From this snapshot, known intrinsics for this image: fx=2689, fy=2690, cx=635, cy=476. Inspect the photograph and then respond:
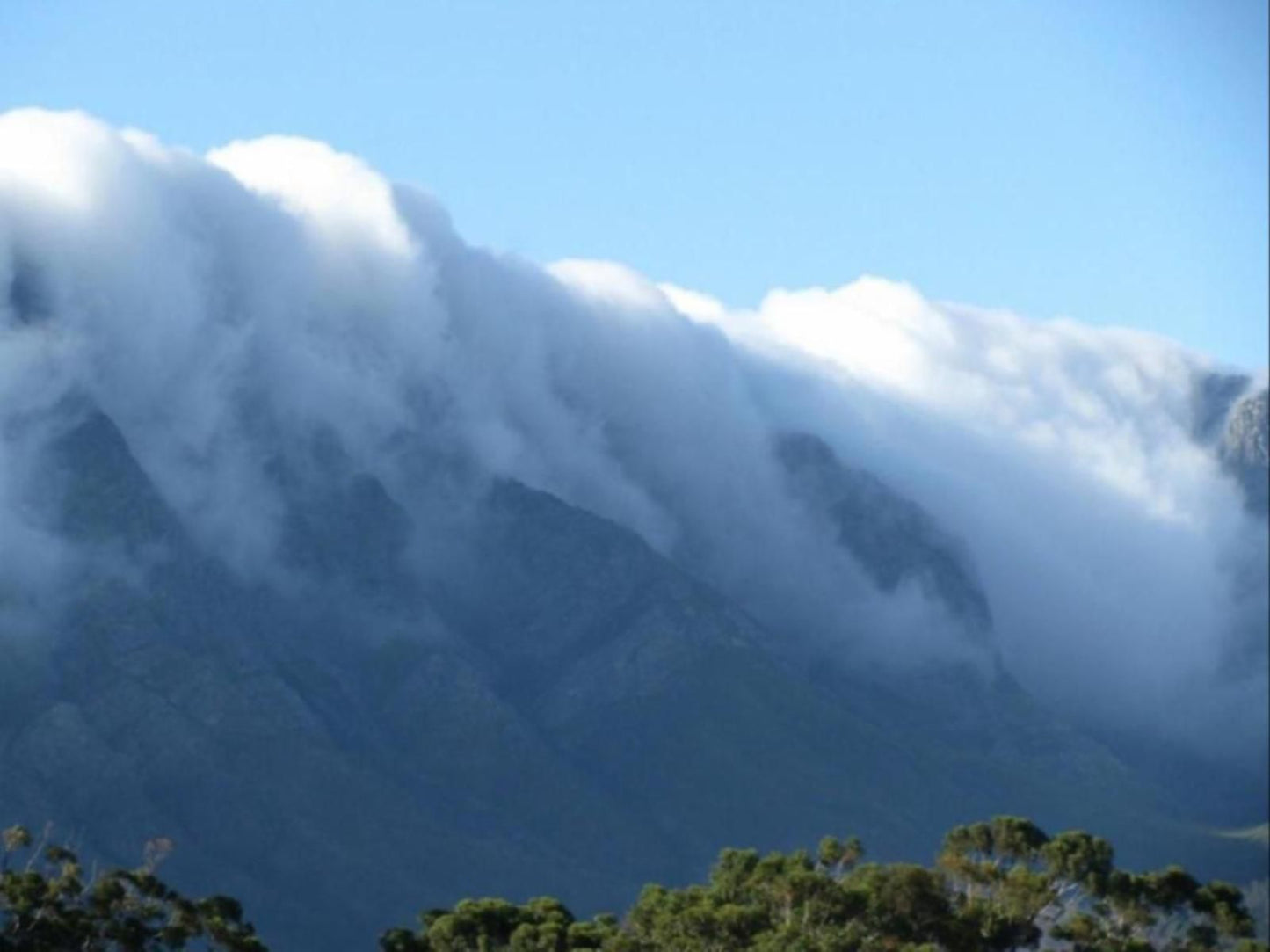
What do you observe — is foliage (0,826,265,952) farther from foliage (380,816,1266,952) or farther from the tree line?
foliage (380,816,1266,952)

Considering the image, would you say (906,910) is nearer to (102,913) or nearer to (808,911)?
(808,911)

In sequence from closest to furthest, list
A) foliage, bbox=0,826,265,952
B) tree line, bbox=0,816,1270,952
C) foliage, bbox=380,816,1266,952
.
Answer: foliage, bbox=0,826,265,952
tree line, bbox=0,816,1270,952
foliage, bbox=380,816,1266,952

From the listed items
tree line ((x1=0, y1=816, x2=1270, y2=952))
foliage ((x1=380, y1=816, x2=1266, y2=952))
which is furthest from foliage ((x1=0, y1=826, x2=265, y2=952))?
foliage ((x1=380, y1=816, x2=1266, y2=952))

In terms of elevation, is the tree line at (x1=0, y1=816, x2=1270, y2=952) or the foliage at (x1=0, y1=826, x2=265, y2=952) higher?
the tree line at (x1=0, y1=816, x2=1270, y2=952)

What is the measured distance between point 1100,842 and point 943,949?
18.2 meters

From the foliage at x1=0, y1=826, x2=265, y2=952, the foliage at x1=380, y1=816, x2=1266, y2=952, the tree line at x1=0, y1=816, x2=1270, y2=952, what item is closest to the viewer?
the foliage at x1=0, y1=826, x2=265, y2=952

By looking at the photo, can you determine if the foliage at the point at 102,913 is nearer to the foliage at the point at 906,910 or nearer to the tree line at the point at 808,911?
the tree line at the point at 808,911

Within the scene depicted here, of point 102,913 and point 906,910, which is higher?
point 906,910

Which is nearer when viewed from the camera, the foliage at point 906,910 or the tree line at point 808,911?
the tree line at point 808,911

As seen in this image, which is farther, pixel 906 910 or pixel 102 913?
pixel 906 910

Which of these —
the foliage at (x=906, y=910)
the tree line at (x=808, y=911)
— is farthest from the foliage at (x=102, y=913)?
the foliage at (x=906, y=910)

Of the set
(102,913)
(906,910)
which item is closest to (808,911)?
(906,910)

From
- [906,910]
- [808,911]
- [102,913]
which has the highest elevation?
[906,910]

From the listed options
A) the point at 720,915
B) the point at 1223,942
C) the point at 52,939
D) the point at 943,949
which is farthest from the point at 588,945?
the point at 1223,942
